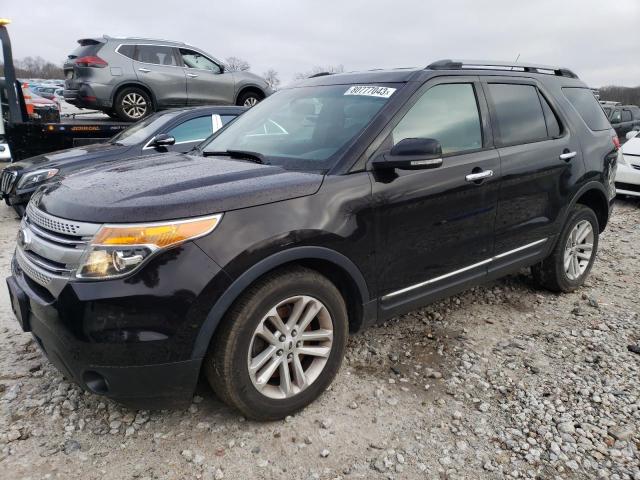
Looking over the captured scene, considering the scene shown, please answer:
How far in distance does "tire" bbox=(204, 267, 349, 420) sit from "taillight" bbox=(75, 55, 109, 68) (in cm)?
832

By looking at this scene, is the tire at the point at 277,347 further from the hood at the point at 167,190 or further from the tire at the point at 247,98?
the tire at the point at 247,98

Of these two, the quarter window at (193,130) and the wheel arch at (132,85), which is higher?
the wheel arch at (132,85)

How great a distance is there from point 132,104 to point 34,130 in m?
2.03

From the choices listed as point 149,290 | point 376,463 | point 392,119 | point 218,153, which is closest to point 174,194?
point 149,290

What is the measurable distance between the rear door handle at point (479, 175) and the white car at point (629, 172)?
658 centimetres

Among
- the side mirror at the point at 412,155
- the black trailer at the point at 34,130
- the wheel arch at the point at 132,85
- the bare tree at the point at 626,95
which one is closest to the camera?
the side mirror at the point at 412,155

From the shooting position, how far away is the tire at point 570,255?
13.4ft

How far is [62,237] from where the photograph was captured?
218 centimetres

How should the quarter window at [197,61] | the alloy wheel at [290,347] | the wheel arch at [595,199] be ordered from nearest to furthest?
the alloy wheel at [290,347] → the wheel arch at [595,199] → the quarter window at [197,61]

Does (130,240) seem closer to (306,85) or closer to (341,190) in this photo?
(341,190)

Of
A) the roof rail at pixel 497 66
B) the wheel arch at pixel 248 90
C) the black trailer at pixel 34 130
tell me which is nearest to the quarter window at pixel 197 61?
the wheel arch at pixel 248 90

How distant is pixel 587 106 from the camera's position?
14.2 ft

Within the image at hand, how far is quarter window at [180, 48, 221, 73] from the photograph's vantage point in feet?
32.9

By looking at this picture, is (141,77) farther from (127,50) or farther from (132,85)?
(127,50)
